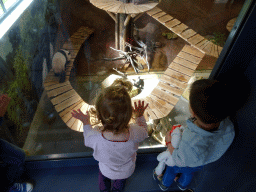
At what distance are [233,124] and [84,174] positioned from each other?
1.23 m

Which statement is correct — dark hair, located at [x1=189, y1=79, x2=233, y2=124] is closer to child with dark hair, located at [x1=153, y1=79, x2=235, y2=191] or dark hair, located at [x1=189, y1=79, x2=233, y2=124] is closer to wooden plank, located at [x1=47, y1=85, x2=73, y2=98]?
child with dark hair, located at [x1=153, y1=79, x2=235, y2=191]

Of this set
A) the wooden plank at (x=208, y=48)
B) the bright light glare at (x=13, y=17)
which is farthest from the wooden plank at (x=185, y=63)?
the bright light glare at (x=13, y=17)

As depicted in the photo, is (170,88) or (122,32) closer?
(170,88)

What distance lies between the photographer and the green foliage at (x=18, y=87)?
1.75 meters

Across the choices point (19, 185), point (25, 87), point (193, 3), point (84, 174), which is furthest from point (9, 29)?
point (193, 3)

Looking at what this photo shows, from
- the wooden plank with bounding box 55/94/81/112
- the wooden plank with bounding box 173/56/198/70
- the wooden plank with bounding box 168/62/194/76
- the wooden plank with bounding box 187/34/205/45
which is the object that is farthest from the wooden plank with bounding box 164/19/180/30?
the wooden plank with bounding box 55/94/81/112

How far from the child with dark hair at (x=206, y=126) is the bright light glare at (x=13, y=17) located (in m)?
1.65

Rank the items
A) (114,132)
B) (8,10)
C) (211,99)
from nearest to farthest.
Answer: (211,99)
(114,132)
(8,10)

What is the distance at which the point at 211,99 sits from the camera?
81 cm

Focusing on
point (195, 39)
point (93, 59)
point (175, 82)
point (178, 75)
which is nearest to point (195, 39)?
point (195, 39)

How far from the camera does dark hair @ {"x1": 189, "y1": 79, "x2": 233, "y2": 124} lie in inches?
32.2

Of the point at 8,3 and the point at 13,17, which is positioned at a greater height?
the point at 8,3

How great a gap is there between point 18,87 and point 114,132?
1.47m

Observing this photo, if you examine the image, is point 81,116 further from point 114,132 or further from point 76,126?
point 76,126
